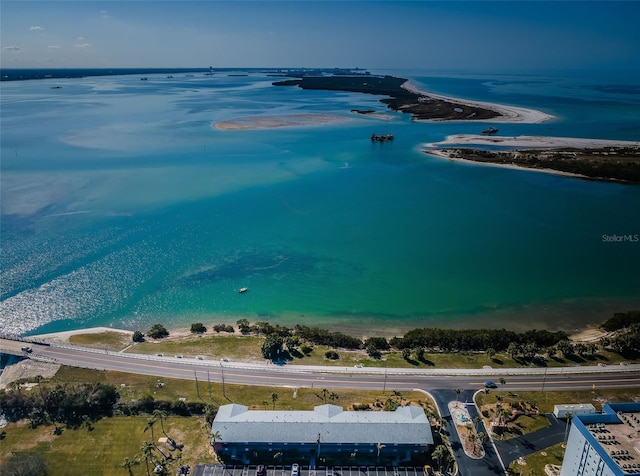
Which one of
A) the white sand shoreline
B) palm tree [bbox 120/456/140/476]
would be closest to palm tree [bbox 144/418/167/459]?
palm tree [bbox 120/456/140/476]

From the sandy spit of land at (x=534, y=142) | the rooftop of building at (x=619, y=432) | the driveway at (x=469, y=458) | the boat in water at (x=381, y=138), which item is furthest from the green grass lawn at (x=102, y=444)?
the sandy spit of land at (x=534, y=142)

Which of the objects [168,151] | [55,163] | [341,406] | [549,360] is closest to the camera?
[341,406]

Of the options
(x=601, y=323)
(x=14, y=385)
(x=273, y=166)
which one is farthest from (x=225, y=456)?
(x=273, y=166)

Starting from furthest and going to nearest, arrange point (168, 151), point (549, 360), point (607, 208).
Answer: point (168, 151) < point (607, 208) < point (549, 360)

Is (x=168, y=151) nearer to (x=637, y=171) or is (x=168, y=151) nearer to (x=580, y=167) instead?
(x=580, y=167)

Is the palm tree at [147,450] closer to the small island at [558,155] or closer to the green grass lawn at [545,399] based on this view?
the green grass lawn at [545,399]

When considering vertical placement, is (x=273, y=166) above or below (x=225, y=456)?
above
